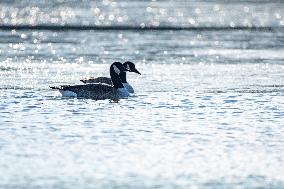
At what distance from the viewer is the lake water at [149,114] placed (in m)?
15.7

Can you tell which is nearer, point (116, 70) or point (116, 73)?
point (116, 73)

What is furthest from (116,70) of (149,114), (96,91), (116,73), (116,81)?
(149,114)

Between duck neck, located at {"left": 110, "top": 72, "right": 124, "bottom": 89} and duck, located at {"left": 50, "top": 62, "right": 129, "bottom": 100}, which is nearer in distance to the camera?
duck, located at {"left": 50, "top": 62, "right": 129, "bottom": 100}

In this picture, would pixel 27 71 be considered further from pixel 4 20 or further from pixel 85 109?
pixel 4 20

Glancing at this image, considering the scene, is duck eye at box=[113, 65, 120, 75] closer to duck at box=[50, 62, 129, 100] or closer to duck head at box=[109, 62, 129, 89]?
duck head at box=[109, 62, 129, 89]

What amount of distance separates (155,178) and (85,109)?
787 centimetres

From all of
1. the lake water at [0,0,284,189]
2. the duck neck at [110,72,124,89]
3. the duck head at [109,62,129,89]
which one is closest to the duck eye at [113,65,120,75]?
the duck head at [109,62,129,89]

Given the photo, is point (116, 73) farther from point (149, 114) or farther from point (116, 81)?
point (149, 114)

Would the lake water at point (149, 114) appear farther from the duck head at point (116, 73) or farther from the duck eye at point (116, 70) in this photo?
the duck eye at point (116, 70)

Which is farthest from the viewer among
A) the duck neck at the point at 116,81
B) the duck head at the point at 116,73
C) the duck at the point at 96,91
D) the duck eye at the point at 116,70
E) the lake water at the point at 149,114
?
the duck eye at the point at 116,70

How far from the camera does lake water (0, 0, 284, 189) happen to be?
15680 millimetres

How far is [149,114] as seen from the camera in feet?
72.1

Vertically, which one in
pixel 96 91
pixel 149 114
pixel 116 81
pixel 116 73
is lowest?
pixel 149 114

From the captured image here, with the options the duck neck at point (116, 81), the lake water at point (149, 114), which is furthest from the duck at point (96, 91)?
the lake water at point (149, 114)
